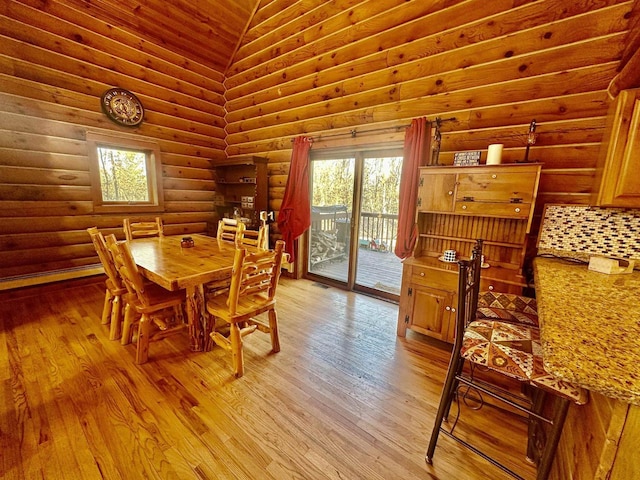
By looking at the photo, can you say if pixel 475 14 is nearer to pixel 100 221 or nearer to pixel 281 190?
pixel 281 190

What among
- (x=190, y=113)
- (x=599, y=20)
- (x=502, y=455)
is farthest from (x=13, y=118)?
(x=599, y=20)

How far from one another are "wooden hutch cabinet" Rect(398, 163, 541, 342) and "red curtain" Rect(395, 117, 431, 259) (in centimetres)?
12

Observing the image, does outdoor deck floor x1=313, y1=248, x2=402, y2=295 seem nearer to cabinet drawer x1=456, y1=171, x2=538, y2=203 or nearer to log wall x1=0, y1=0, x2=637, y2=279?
log wall x1=0, y1=0, x2=637, y2=279

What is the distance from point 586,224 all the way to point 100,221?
5.47 meters

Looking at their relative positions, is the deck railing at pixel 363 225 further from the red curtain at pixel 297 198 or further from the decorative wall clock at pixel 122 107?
the decorative wall clock at pixel 122 107

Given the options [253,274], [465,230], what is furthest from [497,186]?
[253,274]

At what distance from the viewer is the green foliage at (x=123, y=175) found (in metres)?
3.75

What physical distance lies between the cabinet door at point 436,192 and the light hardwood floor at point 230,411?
1.27 metres

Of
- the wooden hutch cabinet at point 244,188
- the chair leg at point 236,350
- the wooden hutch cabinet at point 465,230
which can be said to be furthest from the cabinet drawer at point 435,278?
the wooden hutch cabinet at point 244,188

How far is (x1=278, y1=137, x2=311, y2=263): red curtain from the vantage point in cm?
362

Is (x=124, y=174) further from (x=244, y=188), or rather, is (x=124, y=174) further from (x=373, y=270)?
(x=373, y=270)

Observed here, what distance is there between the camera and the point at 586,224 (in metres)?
1.95

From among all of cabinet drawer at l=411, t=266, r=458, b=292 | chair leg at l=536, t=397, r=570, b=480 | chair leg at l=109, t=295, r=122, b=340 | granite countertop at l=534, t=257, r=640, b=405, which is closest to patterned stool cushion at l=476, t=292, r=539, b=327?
granite countertop at l=534, t=257, r=640, b=405

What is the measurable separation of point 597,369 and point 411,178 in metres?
2.26
